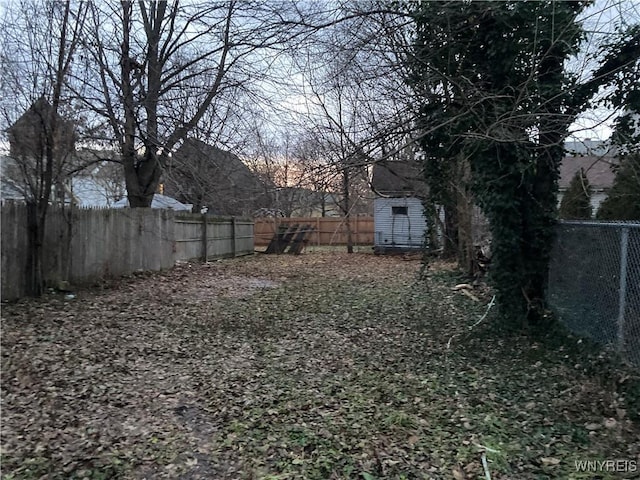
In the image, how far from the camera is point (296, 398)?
4.14 meters

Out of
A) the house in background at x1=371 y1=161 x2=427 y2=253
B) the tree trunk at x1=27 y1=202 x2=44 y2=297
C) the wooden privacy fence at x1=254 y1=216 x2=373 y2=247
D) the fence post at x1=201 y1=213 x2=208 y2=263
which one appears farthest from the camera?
the wooden privacy fence at x1=254 y1=216 x2=373 y2=247

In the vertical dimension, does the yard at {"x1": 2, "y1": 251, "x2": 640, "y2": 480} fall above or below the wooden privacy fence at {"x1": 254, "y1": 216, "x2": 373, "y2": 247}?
below

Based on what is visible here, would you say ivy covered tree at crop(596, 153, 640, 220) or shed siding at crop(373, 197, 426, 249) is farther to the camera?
shed siding at crop(373, 197, 426, 249)

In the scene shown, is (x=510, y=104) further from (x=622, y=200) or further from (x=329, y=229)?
(x=329, y=229)

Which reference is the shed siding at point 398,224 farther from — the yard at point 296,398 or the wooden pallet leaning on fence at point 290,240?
the yard at point 296,398

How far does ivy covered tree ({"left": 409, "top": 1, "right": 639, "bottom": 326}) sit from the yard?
1.18m

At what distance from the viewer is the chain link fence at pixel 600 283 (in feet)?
14.0

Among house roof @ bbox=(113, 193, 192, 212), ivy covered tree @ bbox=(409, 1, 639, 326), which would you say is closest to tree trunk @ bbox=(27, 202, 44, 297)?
ivy covered tree @ bbox=(409, 1, 639, 326)

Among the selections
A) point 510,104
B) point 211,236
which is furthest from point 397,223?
point 510,104

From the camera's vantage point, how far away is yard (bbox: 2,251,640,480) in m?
3.04

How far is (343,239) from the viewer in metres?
25.6

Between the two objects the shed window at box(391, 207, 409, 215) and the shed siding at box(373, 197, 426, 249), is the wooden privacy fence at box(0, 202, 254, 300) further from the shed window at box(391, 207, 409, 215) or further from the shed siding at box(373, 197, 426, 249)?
the shed window at box(391, 207, 409, 215)

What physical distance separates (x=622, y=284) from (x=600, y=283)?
51cm

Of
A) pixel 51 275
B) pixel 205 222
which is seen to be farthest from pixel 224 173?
pixel 51 275
